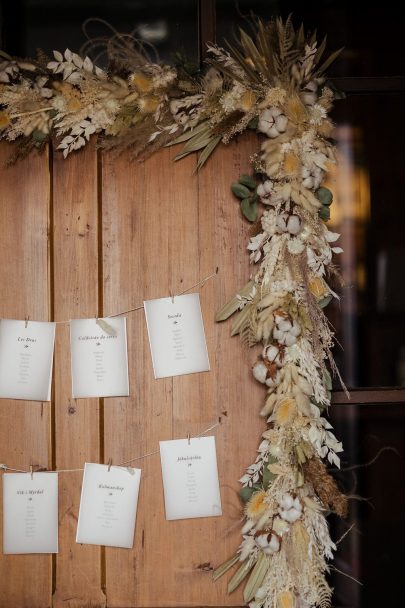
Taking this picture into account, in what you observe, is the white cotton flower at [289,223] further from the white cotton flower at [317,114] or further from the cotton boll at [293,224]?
the white cotton flower at [317,114]

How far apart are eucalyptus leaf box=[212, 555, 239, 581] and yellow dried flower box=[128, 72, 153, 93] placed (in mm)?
1298

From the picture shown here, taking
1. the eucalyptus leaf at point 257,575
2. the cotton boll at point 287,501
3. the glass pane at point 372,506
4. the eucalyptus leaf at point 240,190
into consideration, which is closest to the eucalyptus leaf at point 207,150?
the eucalyptus leaf at point 240,190

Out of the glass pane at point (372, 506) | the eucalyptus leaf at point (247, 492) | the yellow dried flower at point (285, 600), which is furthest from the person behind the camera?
the glass pane at point (372, 506)

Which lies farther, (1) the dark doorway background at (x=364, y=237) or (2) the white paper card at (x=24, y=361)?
(1) the dark doorway background at (x=364, y=237)

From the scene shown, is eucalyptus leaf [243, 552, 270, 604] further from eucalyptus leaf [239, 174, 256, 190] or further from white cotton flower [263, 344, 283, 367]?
eucalyptus leaf [239, 174, 256, 190]

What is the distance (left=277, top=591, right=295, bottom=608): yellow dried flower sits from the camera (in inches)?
68.6

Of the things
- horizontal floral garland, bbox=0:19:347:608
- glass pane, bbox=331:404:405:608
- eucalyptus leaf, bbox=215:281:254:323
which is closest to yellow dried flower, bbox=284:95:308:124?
horizontal floral garland, bbox=0:19:347:608

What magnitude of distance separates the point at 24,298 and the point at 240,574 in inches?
37.9

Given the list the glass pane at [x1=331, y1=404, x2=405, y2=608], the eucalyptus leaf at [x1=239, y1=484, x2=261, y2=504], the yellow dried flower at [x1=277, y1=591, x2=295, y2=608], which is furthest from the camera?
the glass pane at [x1=331, y1=404, x2=405, y2=608]

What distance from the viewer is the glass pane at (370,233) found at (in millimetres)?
2117

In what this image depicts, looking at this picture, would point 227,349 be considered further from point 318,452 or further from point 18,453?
point 18,453

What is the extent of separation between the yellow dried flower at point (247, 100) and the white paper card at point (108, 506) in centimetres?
103

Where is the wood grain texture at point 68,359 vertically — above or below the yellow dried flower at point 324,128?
below

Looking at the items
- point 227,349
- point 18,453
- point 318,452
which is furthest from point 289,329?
point 18,453
